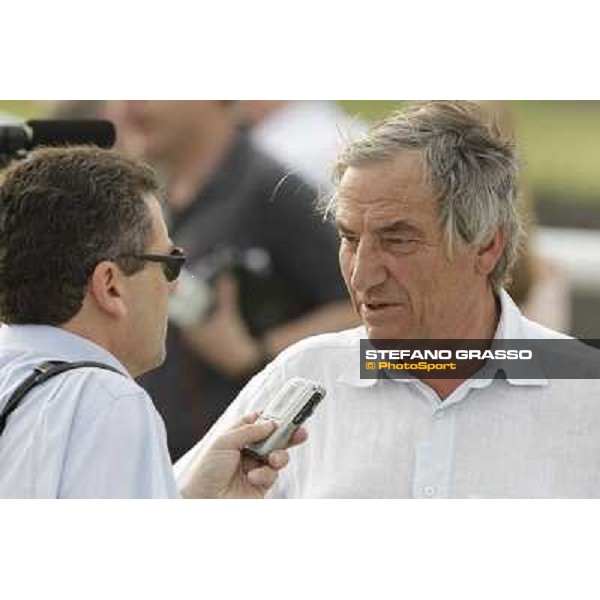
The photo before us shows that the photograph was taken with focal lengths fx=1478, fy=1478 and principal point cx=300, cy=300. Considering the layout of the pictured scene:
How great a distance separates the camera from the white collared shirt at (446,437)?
133 inches

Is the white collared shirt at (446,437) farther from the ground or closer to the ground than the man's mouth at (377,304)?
closer to the ground

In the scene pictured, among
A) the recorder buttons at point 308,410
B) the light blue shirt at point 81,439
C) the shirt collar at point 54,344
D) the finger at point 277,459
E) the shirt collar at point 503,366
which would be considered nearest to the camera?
the light blue shirt at point 81,439

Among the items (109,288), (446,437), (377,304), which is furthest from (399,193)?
(109,288)

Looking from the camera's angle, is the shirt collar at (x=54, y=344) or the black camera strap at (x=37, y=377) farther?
the shirt collar at (x=54, y=344)

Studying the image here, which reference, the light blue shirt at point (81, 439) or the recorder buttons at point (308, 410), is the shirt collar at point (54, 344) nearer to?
the light blue shirt at point (81, 439)

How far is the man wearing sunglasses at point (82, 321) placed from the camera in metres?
2.50

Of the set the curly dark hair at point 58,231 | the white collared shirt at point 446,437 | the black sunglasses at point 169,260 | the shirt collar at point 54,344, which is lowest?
the white collared shirt at point 446,437

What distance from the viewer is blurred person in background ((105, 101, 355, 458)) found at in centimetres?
345

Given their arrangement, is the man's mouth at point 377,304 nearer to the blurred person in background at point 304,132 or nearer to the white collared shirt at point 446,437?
the white collared shirt at point 446,437

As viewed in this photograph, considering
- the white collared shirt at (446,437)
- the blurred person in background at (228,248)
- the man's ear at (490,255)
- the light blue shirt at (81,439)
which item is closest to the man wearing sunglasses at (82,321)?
the light blue shirt at (81,439)

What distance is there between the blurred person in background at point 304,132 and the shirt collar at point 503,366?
0.39 metres

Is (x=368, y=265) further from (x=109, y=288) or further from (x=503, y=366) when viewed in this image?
(x=109, y=288)

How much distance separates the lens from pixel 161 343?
288cm

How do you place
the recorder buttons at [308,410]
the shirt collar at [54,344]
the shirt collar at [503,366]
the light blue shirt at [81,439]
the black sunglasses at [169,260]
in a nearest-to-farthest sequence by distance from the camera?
the light blue shirt at [81,439] < the shirt collar at [54,344] < the black sunglasses at [169,260] < the recorder buttons at [308,410] < the shirt collar at [503,366]
